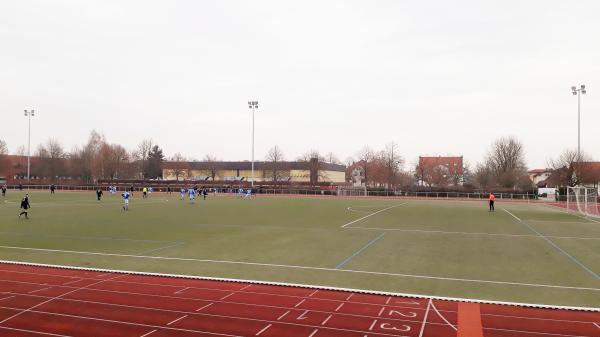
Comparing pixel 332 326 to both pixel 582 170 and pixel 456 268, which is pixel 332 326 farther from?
pixel 582 170

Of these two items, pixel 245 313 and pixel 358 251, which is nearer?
pixel 245 313

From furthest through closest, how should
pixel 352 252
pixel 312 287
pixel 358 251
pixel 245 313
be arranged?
pixel 358 251 → pixel 352 252 → pixel 312 287 → pixel 245 313

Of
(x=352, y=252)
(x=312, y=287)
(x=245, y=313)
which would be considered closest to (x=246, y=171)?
(x=352, y=252)

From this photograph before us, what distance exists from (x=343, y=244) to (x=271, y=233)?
5.02 meters

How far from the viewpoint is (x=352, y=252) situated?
17734 millimetres

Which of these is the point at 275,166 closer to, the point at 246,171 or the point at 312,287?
the point at 246,171

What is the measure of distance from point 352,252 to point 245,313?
857 centimetres

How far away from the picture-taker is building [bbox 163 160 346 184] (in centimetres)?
11319

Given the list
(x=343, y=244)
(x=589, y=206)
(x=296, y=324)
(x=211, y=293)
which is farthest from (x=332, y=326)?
(x=589, y=206)

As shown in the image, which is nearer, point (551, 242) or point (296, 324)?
point (296, 324)

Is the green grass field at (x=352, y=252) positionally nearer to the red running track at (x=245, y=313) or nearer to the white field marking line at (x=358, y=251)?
the white field marking line at (x=358, y=251)

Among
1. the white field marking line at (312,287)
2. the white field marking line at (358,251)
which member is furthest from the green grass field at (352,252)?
the white field marking line at (312,287)

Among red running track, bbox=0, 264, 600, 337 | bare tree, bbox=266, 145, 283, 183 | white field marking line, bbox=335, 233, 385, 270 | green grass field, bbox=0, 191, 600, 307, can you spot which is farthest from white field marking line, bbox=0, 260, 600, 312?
bare tree, bbox=266, 145, 283, 183

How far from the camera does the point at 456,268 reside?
14.8 meters
